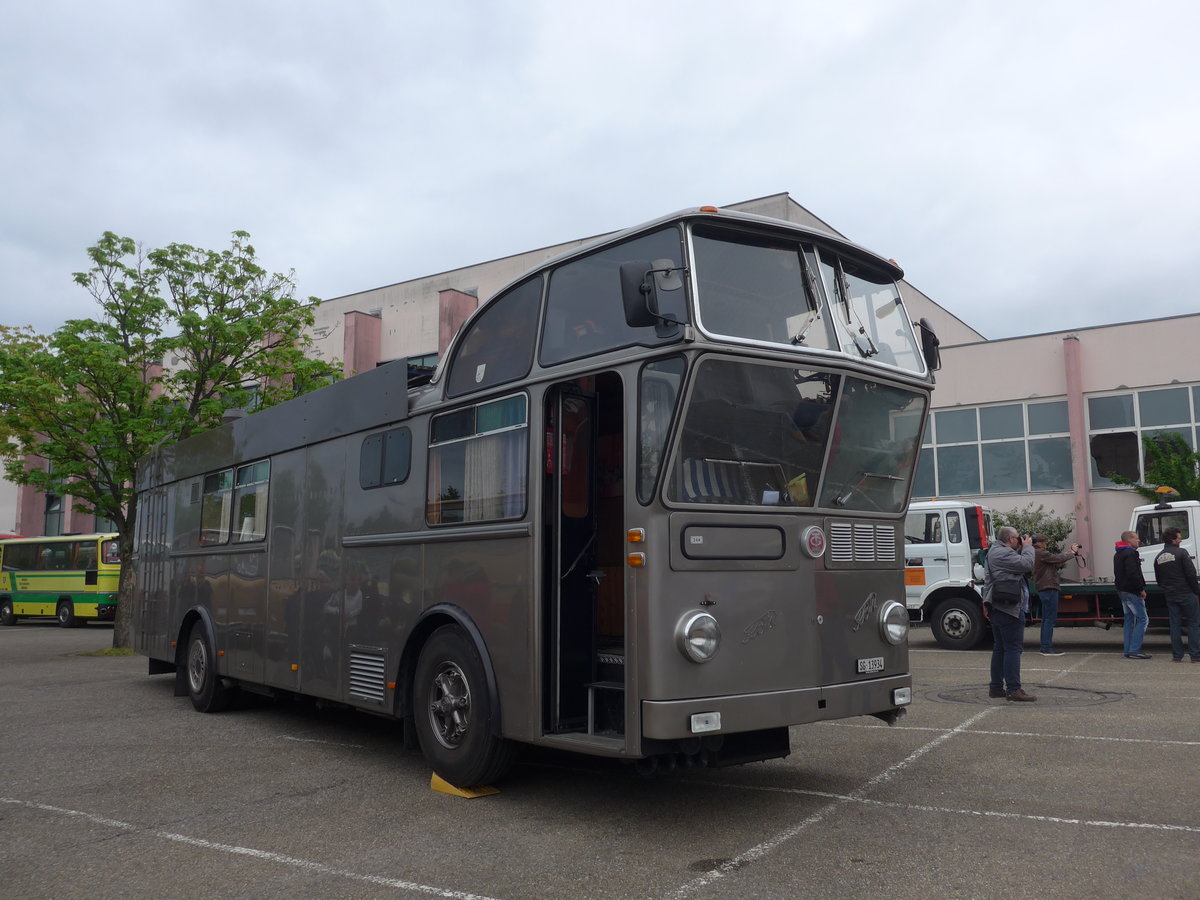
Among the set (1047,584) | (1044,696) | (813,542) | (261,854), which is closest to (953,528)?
(1047,584)

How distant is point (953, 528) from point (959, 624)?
154 centimetres

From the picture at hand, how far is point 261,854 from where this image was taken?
5.47 metres

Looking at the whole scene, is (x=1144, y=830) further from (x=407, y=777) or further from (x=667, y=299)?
(x=407, y=777)

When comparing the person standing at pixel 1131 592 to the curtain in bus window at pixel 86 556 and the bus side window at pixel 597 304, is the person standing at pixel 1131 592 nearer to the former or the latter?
the bus side window at pixel 597 304

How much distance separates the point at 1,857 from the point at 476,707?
267cm

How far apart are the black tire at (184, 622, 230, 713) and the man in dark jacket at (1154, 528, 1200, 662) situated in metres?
11.9

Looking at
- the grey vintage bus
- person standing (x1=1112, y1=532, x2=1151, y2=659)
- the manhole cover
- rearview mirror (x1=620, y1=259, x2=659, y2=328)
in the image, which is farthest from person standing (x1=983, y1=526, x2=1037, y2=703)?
rearview mirror (x1=620, y1=259, x2=659, y2=328)

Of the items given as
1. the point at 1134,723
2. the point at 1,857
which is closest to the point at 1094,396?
the point at 1134,723

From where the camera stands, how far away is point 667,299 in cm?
555

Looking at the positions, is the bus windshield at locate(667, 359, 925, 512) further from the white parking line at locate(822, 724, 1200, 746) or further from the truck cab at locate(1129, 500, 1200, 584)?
the truck cab at locate(1129, 500, 1200, 584)

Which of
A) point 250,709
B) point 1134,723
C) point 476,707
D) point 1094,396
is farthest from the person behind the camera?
point 1094,396

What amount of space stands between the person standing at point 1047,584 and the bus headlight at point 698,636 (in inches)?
447

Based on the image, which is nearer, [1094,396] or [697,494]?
[697,494]

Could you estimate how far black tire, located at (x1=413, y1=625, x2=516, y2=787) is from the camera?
641cm
